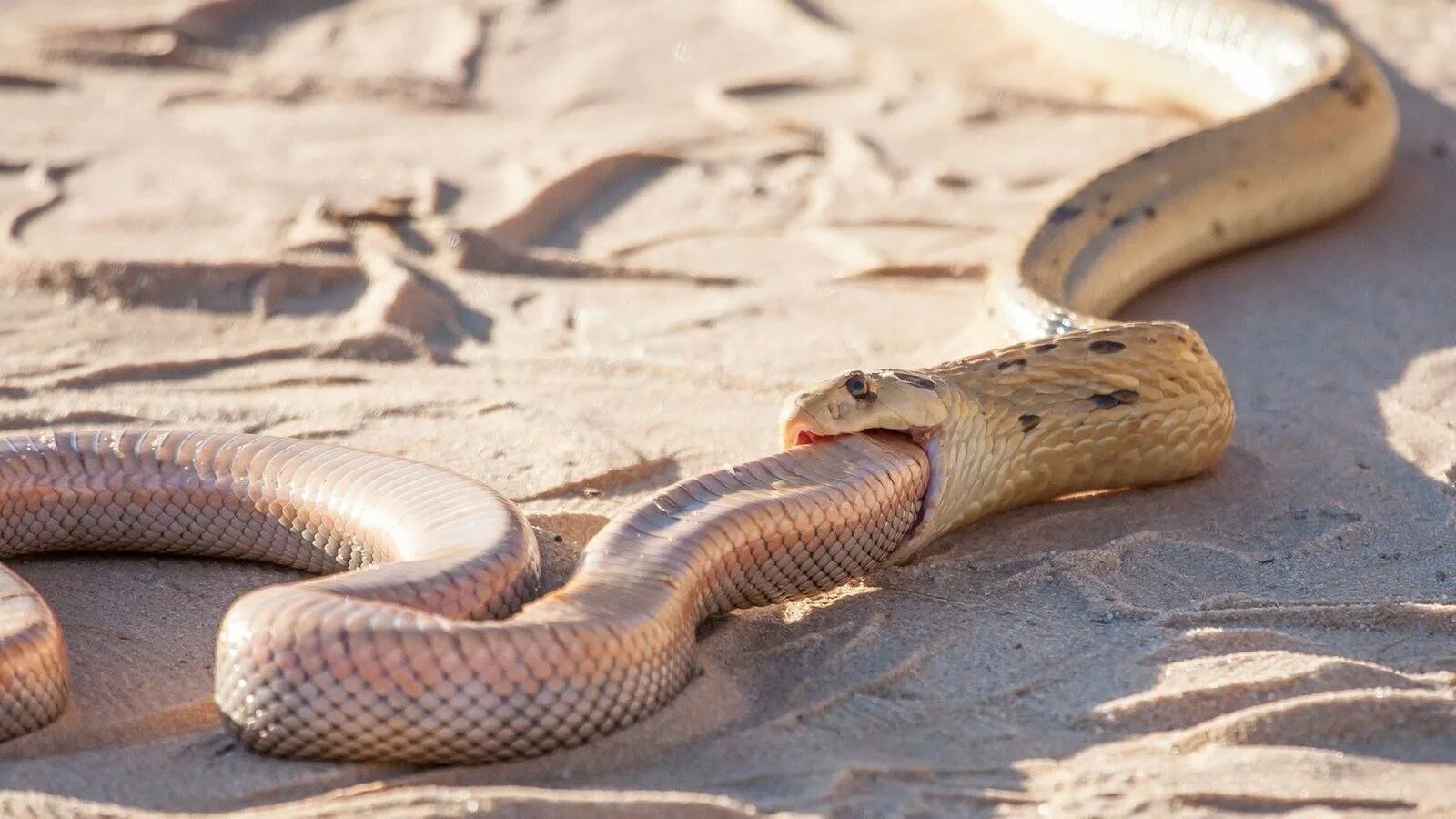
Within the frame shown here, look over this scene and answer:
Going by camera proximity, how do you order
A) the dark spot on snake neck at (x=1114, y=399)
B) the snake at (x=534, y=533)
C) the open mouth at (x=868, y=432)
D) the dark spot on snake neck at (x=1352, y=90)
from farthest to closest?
the dark spot on snake neck at (x=1352, y=90) < the dark spot on snake neck at (x=1114, y=399) < the open mouth at (x=868, y=432) < the snake at (x=534, y=533)

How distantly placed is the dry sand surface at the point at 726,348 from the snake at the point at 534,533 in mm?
84

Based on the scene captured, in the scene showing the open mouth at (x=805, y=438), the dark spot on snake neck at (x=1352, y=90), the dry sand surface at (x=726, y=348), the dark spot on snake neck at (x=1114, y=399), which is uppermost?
→ the dark spot on snake neck at (x=1352, y=90)

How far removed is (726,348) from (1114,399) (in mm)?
1516

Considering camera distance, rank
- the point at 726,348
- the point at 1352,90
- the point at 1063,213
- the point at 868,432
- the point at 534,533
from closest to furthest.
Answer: the point at 534,533 < the point at 868,432 < the point at 726,348 < the point at 1063,213 < the point at 1352,90

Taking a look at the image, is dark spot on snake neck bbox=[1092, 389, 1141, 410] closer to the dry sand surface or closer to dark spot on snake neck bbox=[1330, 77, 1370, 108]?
the dry sand surface

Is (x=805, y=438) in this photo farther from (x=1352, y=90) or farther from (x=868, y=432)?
(x=1352, y=90)

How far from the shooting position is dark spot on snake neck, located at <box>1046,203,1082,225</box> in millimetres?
6020

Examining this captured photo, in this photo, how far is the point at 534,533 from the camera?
4.03m

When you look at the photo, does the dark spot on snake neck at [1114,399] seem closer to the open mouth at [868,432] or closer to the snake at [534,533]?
the snake at [534,533]

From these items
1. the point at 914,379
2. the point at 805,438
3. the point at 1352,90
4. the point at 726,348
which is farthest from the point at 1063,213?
the point at 805,438

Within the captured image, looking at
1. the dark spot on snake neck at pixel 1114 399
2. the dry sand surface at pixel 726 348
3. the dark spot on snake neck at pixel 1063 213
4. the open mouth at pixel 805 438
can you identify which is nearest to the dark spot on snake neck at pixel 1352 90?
the dry sand surface at pixel 726 348

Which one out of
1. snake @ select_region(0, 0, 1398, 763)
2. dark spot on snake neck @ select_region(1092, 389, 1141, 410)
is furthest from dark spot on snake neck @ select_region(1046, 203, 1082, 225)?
dark spot on snake neck @ select_region(1092, 389, 1141, 410)

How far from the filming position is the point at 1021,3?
883 cm

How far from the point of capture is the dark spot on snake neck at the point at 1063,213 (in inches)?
237
